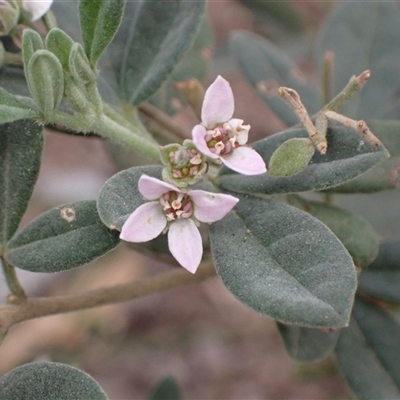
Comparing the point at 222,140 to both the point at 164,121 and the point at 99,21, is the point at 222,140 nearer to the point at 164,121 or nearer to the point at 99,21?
the point at 99,21

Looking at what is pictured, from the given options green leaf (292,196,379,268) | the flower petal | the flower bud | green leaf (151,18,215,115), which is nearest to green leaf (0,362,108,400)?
the flower bud

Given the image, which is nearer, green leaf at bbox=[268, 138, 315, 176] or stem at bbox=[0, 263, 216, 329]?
green leaf at bbox=[268, 138, 315, 176]

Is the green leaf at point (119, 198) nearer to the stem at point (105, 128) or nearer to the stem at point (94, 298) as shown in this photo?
the stem at point (105, 128)

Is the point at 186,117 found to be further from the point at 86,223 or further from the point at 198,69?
the point at 86,223

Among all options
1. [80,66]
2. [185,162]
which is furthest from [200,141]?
[80,66]

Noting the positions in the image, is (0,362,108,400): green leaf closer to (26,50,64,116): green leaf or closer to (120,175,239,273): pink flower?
(120,175,239,273): pink flower

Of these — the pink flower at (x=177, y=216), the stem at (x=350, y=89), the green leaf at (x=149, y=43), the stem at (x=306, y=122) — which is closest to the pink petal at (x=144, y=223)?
the pink flower at (x=177, y=216)

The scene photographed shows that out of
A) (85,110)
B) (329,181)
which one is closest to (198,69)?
(85,110)
